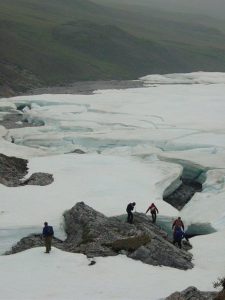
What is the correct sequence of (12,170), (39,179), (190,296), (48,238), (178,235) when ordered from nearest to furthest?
(190,296)
(48,238)
(178,235)
(39,179)
(12,170)

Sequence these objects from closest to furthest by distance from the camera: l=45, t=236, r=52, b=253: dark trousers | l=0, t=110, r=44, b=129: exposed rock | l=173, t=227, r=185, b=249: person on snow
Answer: l=45, t=236, r=52, b=253: dark trousers
l=173, t=227, r=185, b=249: person on snow
l=0, t=110, r=44, b=129: exposed rock

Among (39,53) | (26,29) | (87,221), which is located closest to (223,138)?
(87,221)

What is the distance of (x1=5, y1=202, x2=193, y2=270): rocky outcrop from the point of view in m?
27.9

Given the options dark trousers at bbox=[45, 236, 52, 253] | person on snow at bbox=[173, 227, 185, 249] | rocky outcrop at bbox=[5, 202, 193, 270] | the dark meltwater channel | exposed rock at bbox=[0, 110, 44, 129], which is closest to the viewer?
dark trousers at bbox=[45, 236, 52, 253]

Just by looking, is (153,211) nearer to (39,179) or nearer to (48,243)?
(48,243)

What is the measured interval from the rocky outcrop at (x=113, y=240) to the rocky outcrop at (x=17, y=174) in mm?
7897

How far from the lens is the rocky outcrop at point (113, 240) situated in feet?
91.6

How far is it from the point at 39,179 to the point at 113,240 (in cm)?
1248

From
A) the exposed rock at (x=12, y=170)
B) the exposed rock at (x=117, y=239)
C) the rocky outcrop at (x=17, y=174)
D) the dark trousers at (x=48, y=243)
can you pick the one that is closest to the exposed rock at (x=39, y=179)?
the rocky outcrop at (x=17, y=174)

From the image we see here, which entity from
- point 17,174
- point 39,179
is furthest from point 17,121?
point 39,179

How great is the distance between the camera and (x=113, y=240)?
1149 inches

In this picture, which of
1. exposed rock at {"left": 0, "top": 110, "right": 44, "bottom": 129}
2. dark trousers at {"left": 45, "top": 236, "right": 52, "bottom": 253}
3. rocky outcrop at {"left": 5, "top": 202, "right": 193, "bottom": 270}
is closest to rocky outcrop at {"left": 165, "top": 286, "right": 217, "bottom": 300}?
rocky outcrop at {"left": 5, "top": 202, "right": 193, "bottom": 270}

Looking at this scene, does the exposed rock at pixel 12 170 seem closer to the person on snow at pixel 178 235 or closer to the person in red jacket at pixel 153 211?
the person in red jacket at pixel 153 211

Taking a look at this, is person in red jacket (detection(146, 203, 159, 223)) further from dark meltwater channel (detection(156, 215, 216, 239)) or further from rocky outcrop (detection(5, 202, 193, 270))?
rocky outcrop (detection(5, 202, 193, 270))
